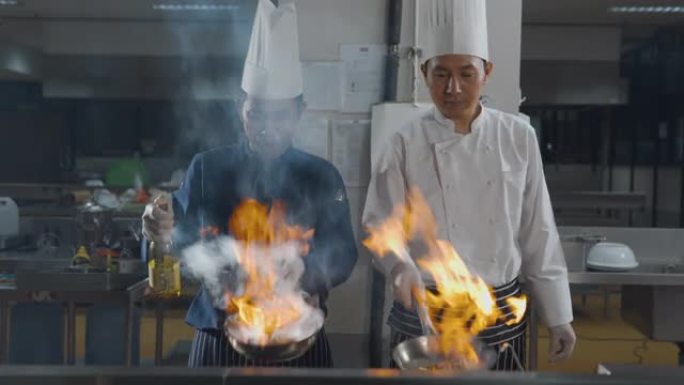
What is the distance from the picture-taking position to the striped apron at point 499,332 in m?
1.88

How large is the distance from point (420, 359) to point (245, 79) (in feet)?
3.53

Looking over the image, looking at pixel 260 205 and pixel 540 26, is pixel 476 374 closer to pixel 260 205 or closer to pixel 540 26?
pixel 260 205

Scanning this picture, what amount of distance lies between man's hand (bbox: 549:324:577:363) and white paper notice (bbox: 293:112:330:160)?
1450mm

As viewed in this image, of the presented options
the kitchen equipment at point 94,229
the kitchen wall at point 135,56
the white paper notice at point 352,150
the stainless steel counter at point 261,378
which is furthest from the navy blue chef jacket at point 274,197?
the kitchen wall at point 135,56

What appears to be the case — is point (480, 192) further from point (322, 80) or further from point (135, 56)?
point (135, 56)

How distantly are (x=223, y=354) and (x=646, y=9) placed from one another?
18.4 feet

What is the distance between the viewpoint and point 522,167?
1.96 metres

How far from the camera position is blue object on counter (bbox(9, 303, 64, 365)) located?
150 inches

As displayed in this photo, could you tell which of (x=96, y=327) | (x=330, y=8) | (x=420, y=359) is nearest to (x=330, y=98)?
(x=330, y=8)

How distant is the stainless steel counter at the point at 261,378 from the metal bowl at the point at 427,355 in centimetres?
36

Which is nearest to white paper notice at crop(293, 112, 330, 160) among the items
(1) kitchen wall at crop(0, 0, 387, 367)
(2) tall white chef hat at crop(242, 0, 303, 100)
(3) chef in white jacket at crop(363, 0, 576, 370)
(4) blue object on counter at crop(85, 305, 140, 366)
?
(2) tall white chef hat at crop(242, 0, 303, 100)

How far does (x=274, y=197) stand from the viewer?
197cm

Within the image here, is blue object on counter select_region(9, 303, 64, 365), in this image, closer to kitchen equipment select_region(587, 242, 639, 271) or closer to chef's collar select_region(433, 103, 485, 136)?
chef's collar select_region(433, 103, 485, 136)

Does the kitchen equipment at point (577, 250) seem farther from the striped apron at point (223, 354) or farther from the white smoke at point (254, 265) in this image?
the white smoke at point (254, 265)
